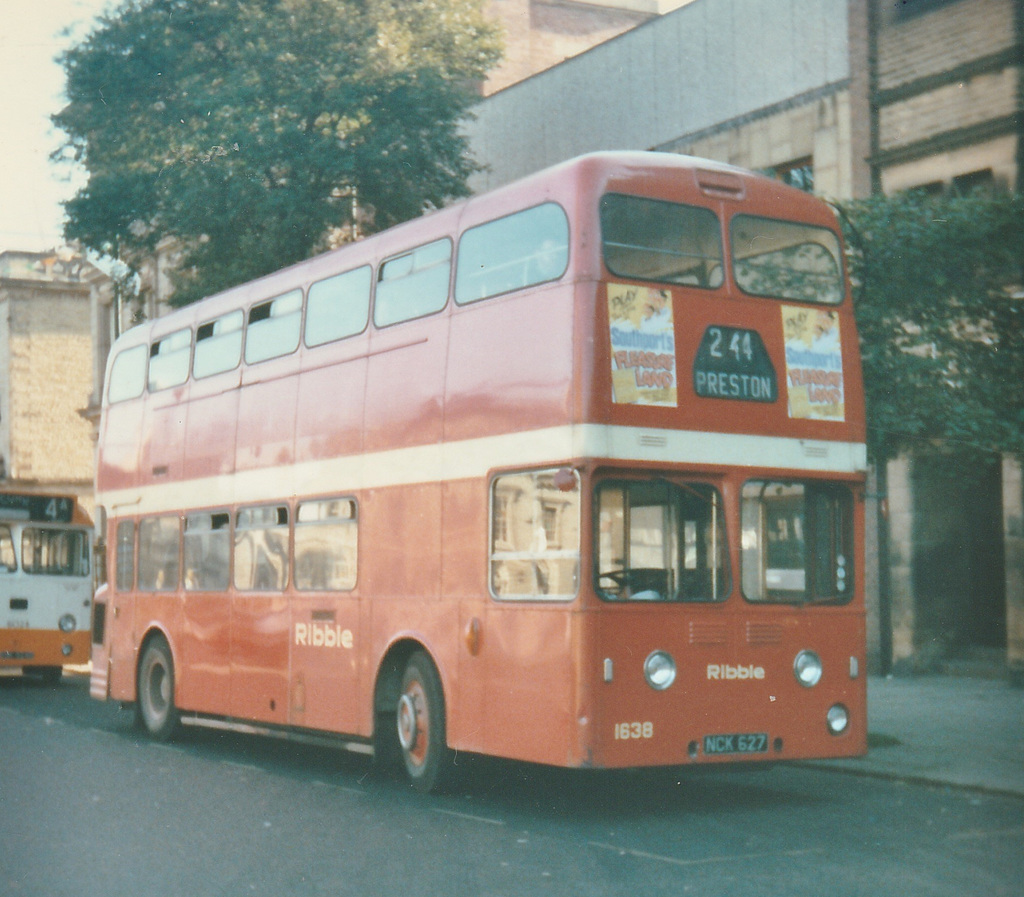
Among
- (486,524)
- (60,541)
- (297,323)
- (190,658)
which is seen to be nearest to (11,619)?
(60,541)

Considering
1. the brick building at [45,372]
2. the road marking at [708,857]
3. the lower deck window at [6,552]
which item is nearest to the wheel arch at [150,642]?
the road marking at [708,857]

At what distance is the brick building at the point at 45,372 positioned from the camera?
5134cm

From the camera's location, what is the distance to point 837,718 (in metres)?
10.8

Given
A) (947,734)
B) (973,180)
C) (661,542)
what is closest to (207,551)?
(661,542)

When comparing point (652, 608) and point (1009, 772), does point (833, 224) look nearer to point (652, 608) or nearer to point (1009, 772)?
point (652, 608)

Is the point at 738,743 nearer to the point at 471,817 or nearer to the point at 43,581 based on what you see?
the point at 471,817

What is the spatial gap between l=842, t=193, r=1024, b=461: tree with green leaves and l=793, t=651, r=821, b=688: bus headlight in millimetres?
2297

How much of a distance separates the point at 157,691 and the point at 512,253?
808 centimetres

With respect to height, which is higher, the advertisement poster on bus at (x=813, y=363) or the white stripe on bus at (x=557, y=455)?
the advertisement poster on bus at (x=813, y=363)

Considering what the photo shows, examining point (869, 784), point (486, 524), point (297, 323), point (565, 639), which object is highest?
point (297, 323)

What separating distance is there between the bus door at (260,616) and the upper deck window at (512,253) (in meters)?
3.41

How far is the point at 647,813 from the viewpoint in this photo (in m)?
10.5

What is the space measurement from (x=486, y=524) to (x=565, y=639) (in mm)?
1239

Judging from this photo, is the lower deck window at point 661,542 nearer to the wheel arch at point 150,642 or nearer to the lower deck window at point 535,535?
the lower deck window at point 535,535
